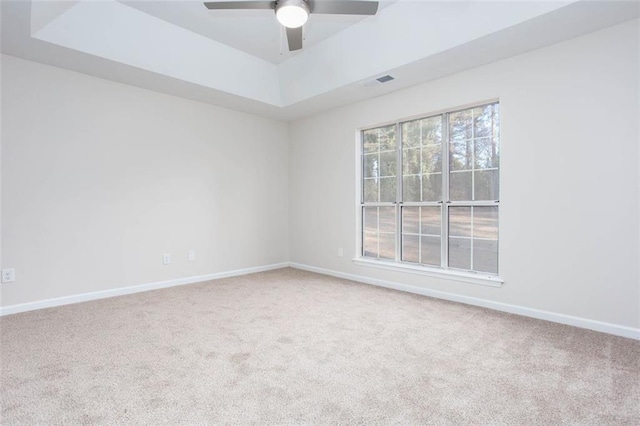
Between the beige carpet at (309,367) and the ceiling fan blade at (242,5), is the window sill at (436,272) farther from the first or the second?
the ceiling fan blade at (242,5)

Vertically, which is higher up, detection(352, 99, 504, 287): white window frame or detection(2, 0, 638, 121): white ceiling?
detection(2, 0, 638, 121): white ceiling

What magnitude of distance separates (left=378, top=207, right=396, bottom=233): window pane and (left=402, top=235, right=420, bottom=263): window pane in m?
0.22

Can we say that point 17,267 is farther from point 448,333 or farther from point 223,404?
point 448,333

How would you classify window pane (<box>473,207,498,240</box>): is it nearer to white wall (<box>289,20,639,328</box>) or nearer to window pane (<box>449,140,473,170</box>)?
white wall (<box>289,20,639,328</box>)

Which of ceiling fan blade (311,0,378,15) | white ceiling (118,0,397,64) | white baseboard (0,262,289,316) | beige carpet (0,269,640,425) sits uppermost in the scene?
white ceiling (118,0,397,64)

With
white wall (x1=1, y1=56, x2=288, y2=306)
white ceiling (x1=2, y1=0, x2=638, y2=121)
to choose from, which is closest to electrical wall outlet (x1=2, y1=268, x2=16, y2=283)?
white wall (x1=1, y1=56, x2=288, y2=306)

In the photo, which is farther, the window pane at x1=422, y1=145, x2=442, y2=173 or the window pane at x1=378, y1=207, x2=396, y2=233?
the window pane at x1=378, y1=207, x2=396, y2=233

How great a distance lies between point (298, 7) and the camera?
7.56 feet

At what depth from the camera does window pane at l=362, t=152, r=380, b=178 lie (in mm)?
4609

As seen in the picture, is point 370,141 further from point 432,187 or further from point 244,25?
point 244,25

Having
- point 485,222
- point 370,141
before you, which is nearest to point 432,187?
point 485,222

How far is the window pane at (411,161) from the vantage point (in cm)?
415

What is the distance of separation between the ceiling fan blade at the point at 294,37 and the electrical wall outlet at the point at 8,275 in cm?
351

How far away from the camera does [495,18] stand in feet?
9.07
